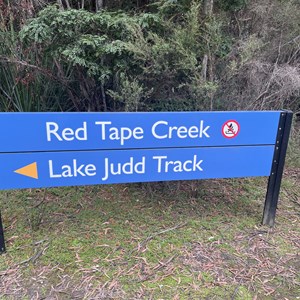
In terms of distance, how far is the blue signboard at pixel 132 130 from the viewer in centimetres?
235

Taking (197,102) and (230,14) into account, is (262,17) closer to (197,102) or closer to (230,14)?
(230,14)

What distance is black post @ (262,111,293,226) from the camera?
2766 mm

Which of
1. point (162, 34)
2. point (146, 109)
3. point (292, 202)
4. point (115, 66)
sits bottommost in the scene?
point (292, 202)

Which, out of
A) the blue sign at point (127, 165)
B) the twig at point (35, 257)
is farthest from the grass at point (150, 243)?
the blue sign at point (127, 165)

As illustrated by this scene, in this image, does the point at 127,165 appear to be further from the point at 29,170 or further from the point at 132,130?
the point at 29,170

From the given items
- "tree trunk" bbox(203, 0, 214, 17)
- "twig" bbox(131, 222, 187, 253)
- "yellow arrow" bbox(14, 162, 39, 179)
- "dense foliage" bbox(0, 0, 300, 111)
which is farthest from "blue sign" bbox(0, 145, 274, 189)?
"tree trunk" bbox(203, 0, 214, 17)

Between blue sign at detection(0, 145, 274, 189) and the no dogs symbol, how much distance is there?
114 mm

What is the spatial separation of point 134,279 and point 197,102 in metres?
→ 1.74

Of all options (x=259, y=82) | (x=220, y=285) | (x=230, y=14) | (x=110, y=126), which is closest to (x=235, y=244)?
(x=220, y=285)

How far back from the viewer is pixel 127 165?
2605 mm

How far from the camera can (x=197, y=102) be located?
3.23m

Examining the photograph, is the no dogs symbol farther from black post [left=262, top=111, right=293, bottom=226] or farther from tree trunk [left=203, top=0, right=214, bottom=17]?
tree trunk [left=203, top=0, right=214, bottom=17]

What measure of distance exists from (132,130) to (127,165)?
0.95 ft

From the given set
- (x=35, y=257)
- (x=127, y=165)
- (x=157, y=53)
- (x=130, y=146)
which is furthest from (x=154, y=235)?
(x=157, y=53)
